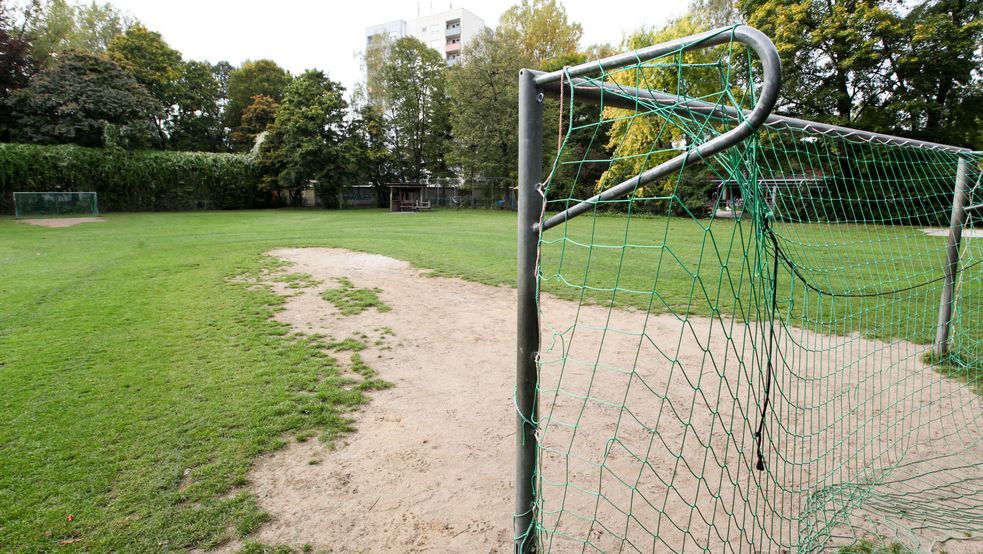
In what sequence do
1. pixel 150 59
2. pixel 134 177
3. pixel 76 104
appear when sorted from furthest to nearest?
pixel 150 59, pixel 134 177, pixel 76 104

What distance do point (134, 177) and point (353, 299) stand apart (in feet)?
84.7

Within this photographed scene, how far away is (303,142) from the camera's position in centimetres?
2934

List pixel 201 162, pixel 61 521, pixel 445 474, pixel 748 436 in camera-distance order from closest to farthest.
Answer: pixel 61 521, pixel 445 474, pixel 748 436, pixel 201 162

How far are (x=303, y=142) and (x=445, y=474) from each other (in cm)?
3001

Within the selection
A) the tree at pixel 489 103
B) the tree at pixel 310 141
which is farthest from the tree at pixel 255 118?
the tree at pixel 489 103

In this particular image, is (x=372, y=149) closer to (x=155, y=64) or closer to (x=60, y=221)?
(x=155, y=64)

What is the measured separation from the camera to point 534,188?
6.11 ft

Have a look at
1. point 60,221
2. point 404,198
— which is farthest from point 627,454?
point 404,198

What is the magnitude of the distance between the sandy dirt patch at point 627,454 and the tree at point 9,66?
105ft

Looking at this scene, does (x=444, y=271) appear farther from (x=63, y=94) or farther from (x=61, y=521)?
(x=63, y=94)

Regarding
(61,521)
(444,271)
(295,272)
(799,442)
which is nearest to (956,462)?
(799,442)

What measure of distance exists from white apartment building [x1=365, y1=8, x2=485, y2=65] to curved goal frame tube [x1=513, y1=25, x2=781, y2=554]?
60.2 meters

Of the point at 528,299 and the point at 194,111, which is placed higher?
the point at 194,111

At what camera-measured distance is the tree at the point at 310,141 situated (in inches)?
1158
